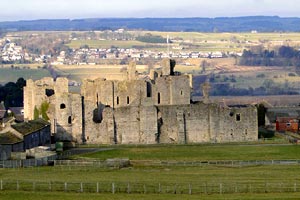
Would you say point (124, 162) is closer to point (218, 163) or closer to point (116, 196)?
point (218, 163)

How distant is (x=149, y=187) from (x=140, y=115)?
96.2 ft

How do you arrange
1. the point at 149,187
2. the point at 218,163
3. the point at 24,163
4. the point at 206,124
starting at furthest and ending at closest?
the point at 206,124, the point at 218,163, the point at 24,163, the point at 149,187

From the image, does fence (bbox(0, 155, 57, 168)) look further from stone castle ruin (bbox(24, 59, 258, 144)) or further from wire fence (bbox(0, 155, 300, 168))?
stone castle ruin (bbox(24, 59, 258, 144))

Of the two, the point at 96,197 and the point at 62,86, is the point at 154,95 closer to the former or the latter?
the point at 62,86

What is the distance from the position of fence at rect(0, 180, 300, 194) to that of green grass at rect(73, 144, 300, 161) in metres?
17.5

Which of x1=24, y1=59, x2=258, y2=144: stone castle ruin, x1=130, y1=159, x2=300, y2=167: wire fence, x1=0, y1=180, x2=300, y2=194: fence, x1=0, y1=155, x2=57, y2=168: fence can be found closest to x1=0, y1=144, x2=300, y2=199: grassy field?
x1=0, y1=180, x2=300, y2=194: fence

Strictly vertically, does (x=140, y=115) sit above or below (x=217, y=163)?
above

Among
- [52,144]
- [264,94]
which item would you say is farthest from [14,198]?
[264,94]

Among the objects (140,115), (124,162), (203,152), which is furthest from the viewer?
(140,115)

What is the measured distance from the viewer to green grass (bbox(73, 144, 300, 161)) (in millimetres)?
76062

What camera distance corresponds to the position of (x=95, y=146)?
8431 centimetres

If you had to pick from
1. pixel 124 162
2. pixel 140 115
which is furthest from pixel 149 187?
pixel 140 115

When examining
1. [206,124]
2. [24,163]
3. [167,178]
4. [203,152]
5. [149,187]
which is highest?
[149,187]

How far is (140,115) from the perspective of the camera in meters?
85.8
